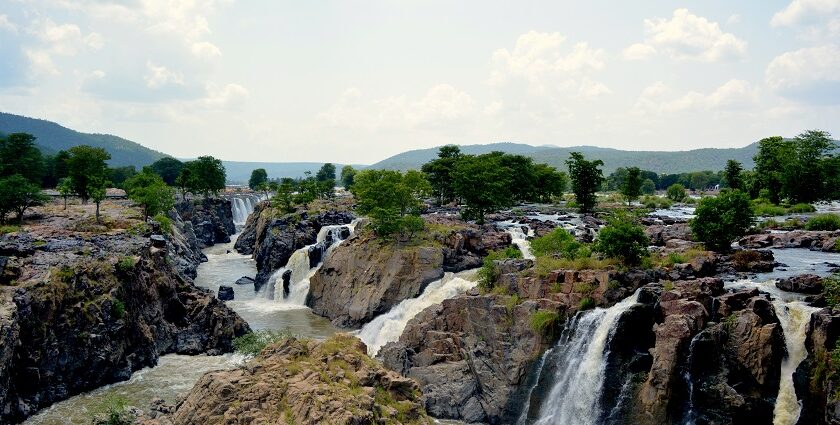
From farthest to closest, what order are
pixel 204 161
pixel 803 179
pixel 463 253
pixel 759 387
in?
1. pixel 204 161
2. pixel 803 179
3. pixel 463 253
4. pixel 759 387

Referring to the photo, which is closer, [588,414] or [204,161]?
[588,414]

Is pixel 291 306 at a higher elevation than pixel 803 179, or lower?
lower

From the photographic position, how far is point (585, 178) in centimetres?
9975

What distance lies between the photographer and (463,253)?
6156 centimetres

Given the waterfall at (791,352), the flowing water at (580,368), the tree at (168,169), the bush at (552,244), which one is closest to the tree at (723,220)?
the bush at (552,244)

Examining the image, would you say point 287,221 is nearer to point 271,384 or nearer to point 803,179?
point 271,384

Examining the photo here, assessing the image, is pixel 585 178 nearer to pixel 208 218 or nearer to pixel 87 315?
pixel 208 218

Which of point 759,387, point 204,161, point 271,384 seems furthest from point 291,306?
point 204,161

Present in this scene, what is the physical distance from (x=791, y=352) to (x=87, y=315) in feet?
151

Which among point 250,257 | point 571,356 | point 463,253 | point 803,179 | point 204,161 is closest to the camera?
point 571,356

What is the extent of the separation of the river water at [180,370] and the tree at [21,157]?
4312 cm

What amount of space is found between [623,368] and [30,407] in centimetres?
3734

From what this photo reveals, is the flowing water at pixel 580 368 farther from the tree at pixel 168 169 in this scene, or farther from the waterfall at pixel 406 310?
the tree at pixel 168 169

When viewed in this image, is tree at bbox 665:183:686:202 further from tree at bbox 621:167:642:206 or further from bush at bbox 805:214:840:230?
bush at bbox 805:214:840:230
